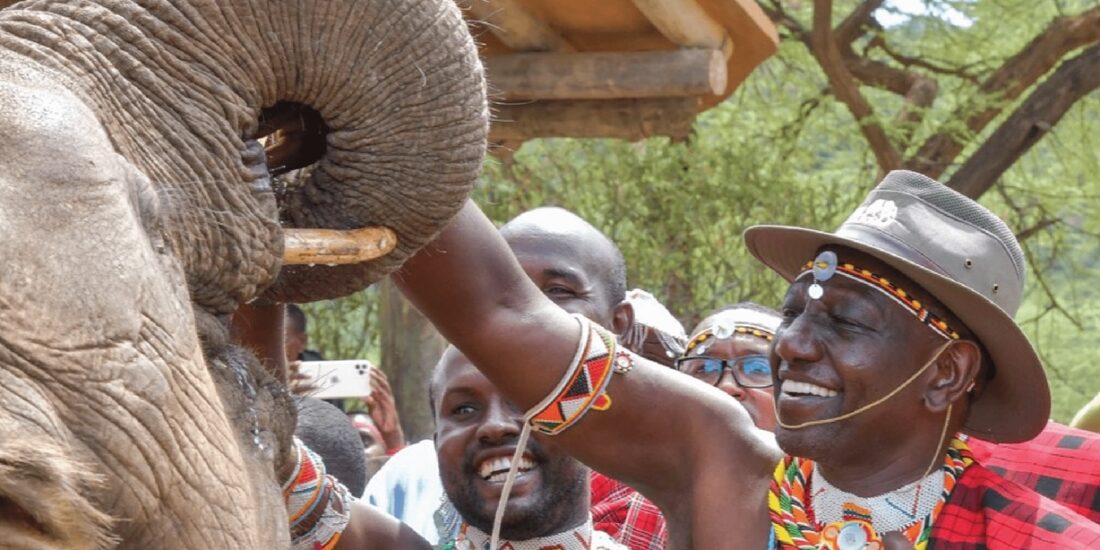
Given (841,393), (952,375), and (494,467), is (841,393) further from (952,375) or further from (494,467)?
(494,467)

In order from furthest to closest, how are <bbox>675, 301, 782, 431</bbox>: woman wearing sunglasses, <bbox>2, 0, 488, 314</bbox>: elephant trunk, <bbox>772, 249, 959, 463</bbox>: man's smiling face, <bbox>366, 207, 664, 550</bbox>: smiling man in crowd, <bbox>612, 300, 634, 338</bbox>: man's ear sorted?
1. <bbox>675, 301, 782, 431</bbox>: woman wearing sunglasses
2. <bbox>612, 300, 634, 338</bbox>: man's ear
3. <bbox>366, 207, 664, 550</bbox>: smiling man in crowd
4. <bbox>772, 249, 959, 463</bbox>: man's smiling face
5. <bbox>2, 0, 488, 314</bbox>: elephant trunk

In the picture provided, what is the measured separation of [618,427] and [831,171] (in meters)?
7.54

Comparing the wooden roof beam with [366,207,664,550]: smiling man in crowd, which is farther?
the wooden roof beam

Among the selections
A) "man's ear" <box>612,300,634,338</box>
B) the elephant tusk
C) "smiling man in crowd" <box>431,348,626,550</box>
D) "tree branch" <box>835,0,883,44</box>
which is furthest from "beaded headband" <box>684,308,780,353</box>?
"tree branch" <box>835,0,883,44</box>

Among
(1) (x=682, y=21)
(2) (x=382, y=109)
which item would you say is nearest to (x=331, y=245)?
(2) (x=382, y=109)

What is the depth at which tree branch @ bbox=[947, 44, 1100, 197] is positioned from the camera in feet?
28.9

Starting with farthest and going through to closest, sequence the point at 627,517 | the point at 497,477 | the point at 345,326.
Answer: the point at 345,326 < the point at 627,517 < the point at 497,477

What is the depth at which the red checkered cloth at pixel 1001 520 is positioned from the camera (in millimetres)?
3068

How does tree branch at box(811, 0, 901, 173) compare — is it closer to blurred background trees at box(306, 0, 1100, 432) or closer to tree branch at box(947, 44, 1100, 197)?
blurred background trees at box(306, 0, 1100, 432)

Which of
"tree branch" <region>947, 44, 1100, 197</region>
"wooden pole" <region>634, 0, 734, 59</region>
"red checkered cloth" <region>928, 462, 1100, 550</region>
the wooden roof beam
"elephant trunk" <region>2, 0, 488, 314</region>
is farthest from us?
"tree branch" <region>947, 44, 1100, 197</region>

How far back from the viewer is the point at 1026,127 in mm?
8812

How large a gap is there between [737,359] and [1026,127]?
4245 mm

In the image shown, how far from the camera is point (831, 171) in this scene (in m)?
10.6

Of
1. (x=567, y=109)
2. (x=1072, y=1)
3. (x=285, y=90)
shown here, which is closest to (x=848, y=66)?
(x=1072, y=1)
